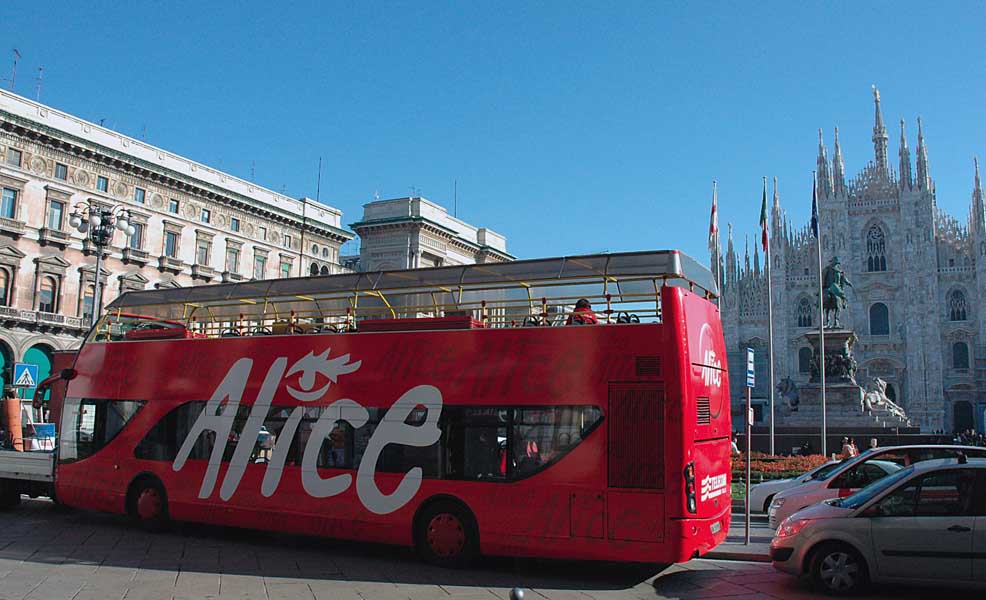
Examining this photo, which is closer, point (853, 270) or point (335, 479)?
point (335, 479)

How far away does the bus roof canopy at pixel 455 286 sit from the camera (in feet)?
31.6

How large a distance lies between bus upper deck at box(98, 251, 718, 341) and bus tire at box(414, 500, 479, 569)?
2302 mm

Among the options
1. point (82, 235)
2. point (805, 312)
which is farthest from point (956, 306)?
point (82, 235)

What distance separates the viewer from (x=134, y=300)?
14070 millimetres

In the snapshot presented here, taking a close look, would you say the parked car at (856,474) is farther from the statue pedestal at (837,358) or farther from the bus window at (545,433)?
the statue pedestal at (837,358)

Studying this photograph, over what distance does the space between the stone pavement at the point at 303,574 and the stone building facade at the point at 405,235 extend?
4239 centimetres

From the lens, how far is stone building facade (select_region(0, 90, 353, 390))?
37.0m

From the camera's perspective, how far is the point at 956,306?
6312 centimetres

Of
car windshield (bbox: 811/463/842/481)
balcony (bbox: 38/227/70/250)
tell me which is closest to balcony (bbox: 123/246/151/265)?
balcony (bbox: 38/227/70/250)

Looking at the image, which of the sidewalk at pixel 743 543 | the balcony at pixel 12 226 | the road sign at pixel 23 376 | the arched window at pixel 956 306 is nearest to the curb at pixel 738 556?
the sidewalk at pixel 743 543

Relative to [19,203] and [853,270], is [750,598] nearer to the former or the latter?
[19,203]

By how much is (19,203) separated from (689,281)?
37609mm

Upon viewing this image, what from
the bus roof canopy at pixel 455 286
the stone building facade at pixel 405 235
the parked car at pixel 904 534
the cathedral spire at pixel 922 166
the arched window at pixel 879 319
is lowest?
the parked car at pixel 904 534

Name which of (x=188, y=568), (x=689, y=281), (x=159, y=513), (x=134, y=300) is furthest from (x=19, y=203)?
(x=689, y=281)
